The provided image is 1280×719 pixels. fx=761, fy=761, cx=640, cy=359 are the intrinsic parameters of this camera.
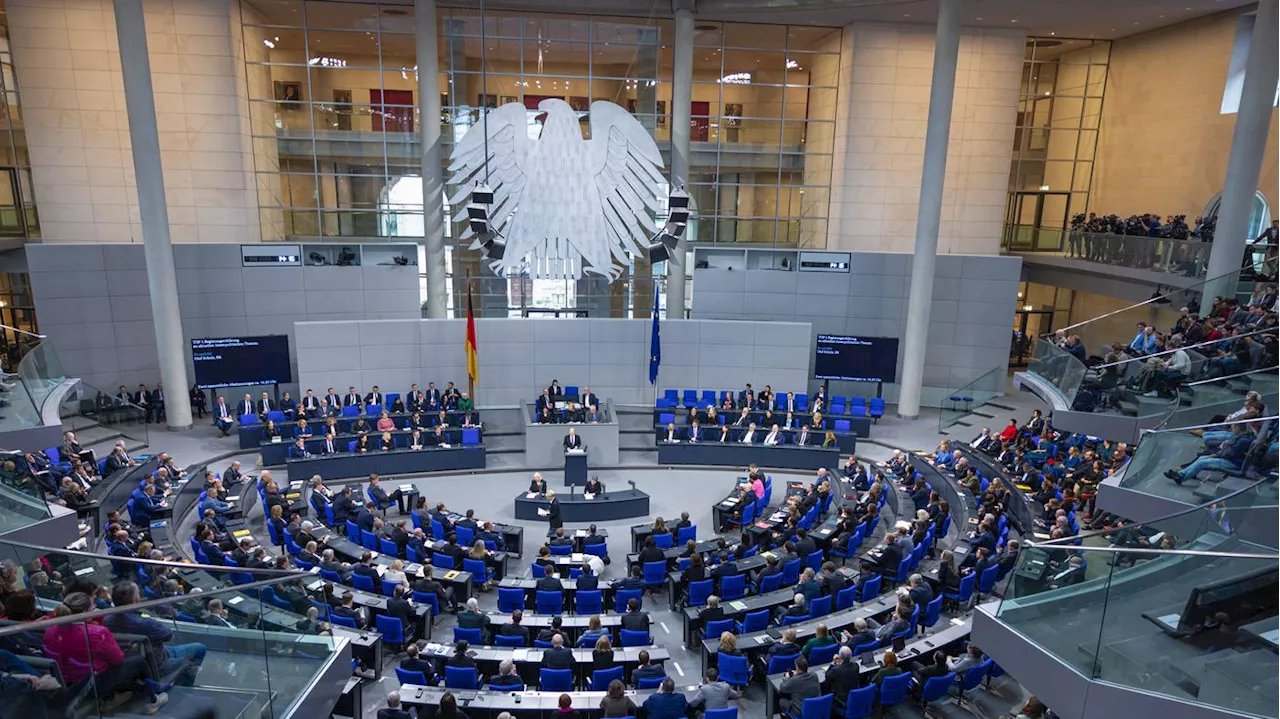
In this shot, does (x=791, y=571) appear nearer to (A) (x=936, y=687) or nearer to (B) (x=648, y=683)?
(A) (x=936, y=687)

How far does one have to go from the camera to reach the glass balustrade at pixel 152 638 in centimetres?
412

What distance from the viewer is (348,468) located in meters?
16.8

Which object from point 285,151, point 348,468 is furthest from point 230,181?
point 348,468

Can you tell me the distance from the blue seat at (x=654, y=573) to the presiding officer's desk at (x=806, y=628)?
6.43 ft

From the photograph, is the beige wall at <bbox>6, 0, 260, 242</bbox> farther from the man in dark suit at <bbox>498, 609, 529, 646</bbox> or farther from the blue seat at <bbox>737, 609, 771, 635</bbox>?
the blue seat at <bbox>737, 609, 771, 635</bbox>

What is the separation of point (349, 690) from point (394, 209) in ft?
54.7

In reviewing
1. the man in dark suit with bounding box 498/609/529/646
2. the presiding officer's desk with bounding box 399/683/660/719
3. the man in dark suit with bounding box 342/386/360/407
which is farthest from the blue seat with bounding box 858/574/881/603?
the man in dark suit with bounding box 342/386/360/407

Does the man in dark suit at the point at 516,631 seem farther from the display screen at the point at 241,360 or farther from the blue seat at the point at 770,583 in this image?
the display screen at the point at 241,360

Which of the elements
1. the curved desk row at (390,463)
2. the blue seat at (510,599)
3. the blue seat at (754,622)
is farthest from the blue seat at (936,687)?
the curved desk row at (390,463)

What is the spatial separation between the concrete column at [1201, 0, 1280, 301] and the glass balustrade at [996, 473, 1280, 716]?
11.7 m

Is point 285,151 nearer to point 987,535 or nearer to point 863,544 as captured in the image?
point 863,544

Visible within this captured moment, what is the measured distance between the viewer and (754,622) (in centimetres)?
997

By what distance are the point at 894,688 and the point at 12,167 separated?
25116 millimetres

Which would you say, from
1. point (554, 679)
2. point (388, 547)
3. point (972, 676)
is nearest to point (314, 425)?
point (388, 547)
